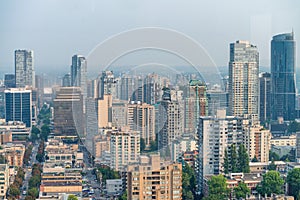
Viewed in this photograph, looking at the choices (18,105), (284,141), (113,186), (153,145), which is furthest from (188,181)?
(18,105)

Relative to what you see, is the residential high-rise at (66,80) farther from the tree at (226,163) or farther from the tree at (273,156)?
the tree at (226,163)

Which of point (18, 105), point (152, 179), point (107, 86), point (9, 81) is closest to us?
point (152, 179)

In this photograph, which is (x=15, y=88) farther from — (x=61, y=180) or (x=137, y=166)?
(x=137, y=166)

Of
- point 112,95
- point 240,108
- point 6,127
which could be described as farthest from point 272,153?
point 6,127

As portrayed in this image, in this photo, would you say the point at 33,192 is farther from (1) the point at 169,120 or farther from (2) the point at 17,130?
(2) the point at 17,130

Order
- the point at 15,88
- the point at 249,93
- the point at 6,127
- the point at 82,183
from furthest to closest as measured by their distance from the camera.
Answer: the point at 15,88
the point at 6,127
the point at 249,93
the point at 82,183

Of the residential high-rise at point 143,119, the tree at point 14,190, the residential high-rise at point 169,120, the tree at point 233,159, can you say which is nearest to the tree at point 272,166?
the tree at point 233,159
